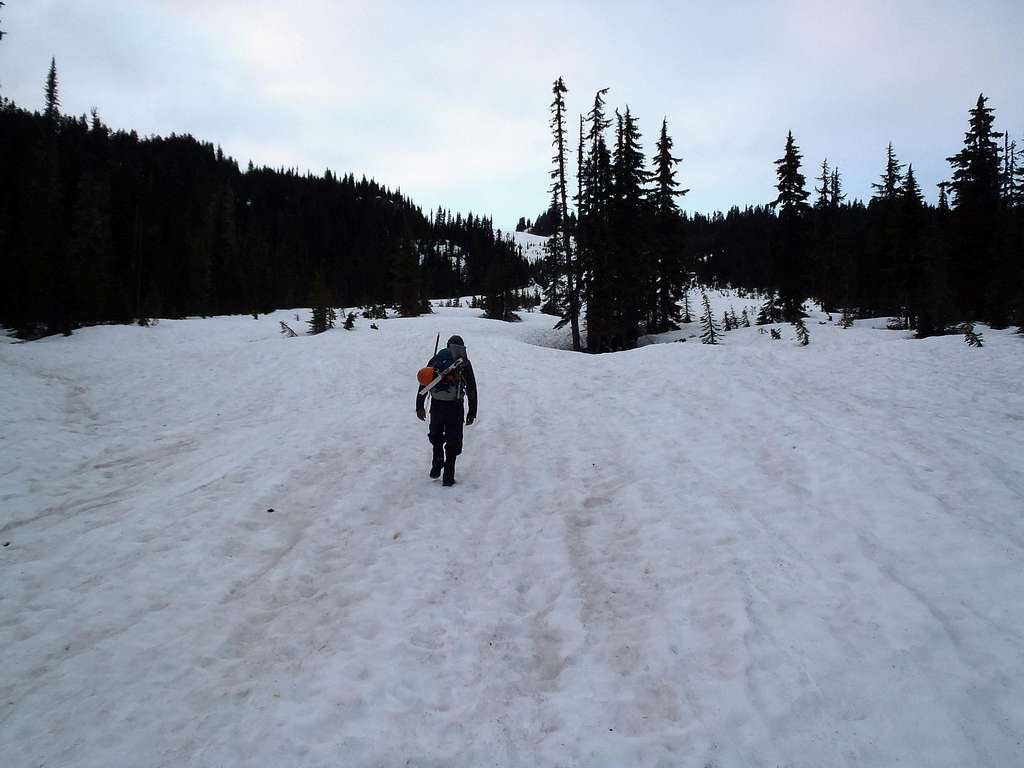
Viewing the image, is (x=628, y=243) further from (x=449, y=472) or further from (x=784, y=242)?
(x=449, y=472)

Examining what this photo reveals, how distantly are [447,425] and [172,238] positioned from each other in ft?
192

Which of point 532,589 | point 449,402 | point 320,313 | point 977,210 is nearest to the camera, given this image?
point 532,589

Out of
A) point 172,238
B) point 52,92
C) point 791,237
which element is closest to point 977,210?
point 791,237

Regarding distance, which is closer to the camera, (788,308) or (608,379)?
(608,379)

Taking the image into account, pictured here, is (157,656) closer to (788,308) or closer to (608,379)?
(608,379)

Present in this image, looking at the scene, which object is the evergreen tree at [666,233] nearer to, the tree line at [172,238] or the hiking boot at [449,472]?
the tree line at [172,238]

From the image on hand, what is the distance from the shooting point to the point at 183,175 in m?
81.2

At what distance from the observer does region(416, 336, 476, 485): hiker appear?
7.56 meters

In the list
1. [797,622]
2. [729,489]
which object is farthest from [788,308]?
[797,622]

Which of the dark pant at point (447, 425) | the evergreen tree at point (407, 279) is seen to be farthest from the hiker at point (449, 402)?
the evergreen tree at point (407, 279)

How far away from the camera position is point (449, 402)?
7.66 meters

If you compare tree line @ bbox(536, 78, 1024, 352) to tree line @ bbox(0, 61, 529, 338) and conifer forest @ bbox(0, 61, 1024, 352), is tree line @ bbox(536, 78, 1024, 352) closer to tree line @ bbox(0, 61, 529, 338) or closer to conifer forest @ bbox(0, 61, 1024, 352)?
conifer forest @ bbox(0, 61, 1024, 352)

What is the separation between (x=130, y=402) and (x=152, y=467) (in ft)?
17.9

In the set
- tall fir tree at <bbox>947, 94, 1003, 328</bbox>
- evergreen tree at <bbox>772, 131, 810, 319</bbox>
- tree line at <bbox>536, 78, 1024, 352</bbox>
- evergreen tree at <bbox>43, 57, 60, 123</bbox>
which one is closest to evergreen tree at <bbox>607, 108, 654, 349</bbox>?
tree line at <bbox>536, 78, 1024, 352</bbox>
